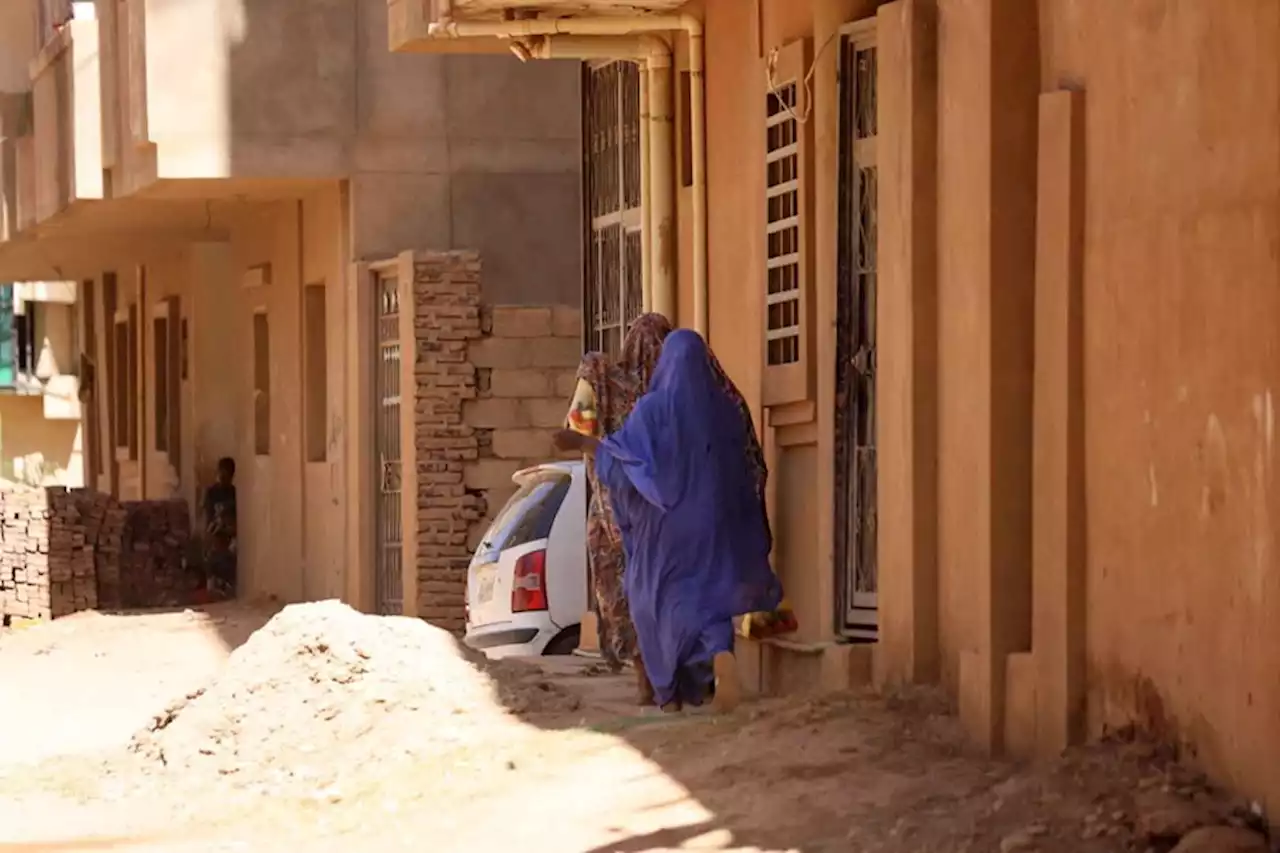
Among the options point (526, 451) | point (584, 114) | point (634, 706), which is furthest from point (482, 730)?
point (526, 451)

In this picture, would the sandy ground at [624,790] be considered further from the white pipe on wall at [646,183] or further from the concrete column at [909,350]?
the white pipe on wall at [646,183]

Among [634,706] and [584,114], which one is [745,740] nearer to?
[634,706]

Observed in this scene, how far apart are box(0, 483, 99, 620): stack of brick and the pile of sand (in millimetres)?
11481

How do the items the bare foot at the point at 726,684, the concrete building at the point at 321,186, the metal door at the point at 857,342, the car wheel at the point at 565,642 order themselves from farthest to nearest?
the concrete building at the point at 321,186, the car wheel at the point at 565,642, the metal door at the point at 857,342, the bare foot at the point at 726,684

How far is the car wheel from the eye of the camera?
14430 millimetres

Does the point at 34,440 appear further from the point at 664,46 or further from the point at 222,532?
the point at 664,46

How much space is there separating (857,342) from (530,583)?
14.3 feet

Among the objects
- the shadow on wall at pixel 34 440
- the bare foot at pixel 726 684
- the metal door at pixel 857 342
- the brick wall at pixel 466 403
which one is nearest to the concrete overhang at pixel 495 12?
the metal door at pixel 857 342

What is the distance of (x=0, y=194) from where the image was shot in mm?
26781

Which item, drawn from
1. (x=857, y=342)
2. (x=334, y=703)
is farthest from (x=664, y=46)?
(x=334, y=703)

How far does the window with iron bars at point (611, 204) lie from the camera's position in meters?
14.4

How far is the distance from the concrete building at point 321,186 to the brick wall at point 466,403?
1.65 ft

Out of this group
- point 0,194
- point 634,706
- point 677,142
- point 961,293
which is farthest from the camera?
point 0,194

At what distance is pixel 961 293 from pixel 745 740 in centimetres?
168
